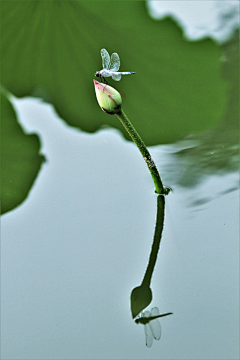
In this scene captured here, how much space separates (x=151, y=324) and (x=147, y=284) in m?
0.10

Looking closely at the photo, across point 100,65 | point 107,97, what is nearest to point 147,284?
point 107,97

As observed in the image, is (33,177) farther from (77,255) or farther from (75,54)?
(75,54)

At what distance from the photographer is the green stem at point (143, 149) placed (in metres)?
0.97

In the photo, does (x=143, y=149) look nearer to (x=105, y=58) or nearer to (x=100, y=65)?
(x=105, y=58)

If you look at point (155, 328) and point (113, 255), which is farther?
point (113, 255)

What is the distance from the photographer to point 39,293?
104cm

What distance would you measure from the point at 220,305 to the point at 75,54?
1.10 meters

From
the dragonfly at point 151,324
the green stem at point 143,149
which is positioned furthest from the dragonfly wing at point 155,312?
the green stem at point 143,149

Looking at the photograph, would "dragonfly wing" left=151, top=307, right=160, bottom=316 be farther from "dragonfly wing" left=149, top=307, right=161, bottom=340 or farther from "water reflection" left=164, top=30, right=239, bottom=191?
"water reflection" left=164, top=30, right=239, bottom=191

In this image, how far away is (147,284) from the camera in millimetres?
1026

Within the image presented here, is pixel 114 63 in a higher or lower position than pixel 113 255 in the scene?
higher

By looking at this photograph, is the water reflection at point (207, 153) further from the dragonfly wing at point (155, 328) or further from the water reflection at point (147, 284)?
the dragonfly wing at point (155, 328)

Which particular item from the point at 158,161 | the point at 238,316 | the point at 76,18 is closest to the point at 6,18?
the point at 76,18

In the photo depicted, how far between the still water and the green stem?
48 mm
